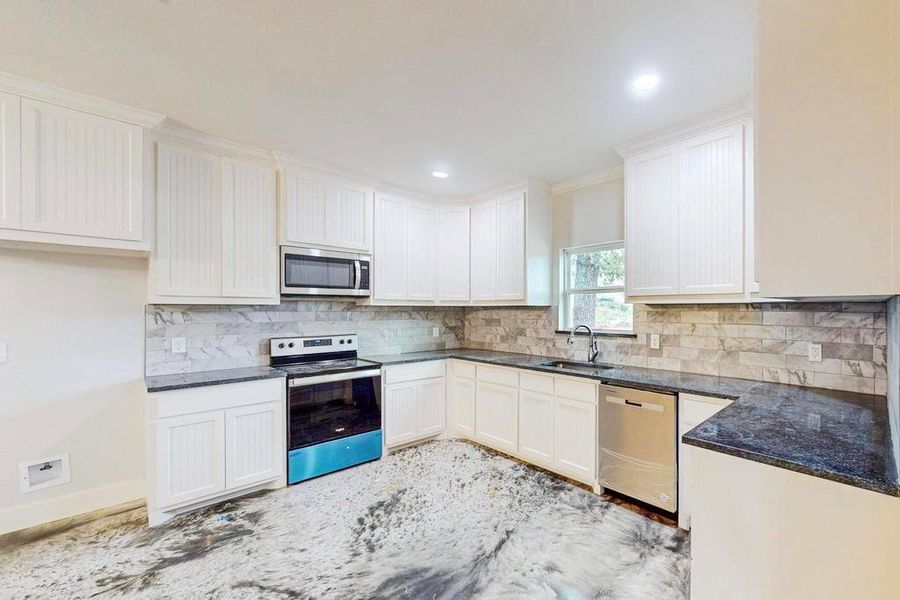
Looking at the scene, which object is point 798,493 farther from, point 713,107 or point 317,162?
point 317,162

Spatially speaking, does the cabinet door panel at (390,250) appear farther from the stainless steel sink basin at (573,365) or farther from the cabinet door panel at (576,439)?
the cabinet door panel at (576,439)

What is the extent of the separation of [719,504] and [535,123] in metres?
2.22

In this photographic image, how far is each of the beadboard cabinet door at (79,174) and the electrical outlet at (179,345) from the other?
83 cm

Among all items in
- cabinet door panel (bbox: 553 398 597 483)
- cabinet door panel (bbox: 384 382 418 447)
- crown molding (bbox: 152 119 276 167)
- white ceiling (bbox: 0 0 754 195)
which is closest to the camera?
white ceiling (bbox: 0 0 754 195)

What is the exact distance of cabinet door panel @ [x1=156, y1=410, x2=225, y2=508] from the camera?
239cm

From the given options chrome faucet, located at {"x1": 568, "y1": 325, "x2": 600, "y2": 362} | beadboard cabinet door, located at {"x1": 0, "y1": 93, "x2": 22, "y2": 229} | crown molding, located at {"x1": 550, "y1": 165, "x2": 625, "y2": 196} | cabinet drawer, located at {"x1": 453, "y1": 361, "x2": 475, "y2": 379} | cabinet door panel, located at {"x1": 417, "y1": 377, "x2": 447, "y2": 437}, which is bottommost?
cabinet door panel, located at {"x1": 417, "y1": 377, "x2": 447, "y2": 437}

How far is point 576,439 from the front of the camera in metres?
2.88

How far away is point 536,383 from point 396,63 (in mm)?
2414

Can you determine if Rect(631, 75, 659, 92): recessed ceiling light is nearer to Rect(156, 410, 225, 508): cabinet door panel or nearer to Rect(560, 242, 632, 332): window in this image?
Rect(560, 242, 632, 332): window

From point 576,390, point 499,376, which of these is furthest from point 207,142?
point 576,390

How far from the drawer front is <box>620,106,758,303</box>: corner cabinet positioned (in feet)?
8.96

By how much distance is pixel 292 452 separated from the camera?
9.52 ft

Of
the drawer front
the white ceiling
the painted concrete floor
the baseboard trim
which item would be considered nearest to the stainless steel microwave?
the drawer front

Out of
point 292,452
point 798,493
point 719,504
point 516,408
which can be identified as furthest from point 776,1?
point 292,452
